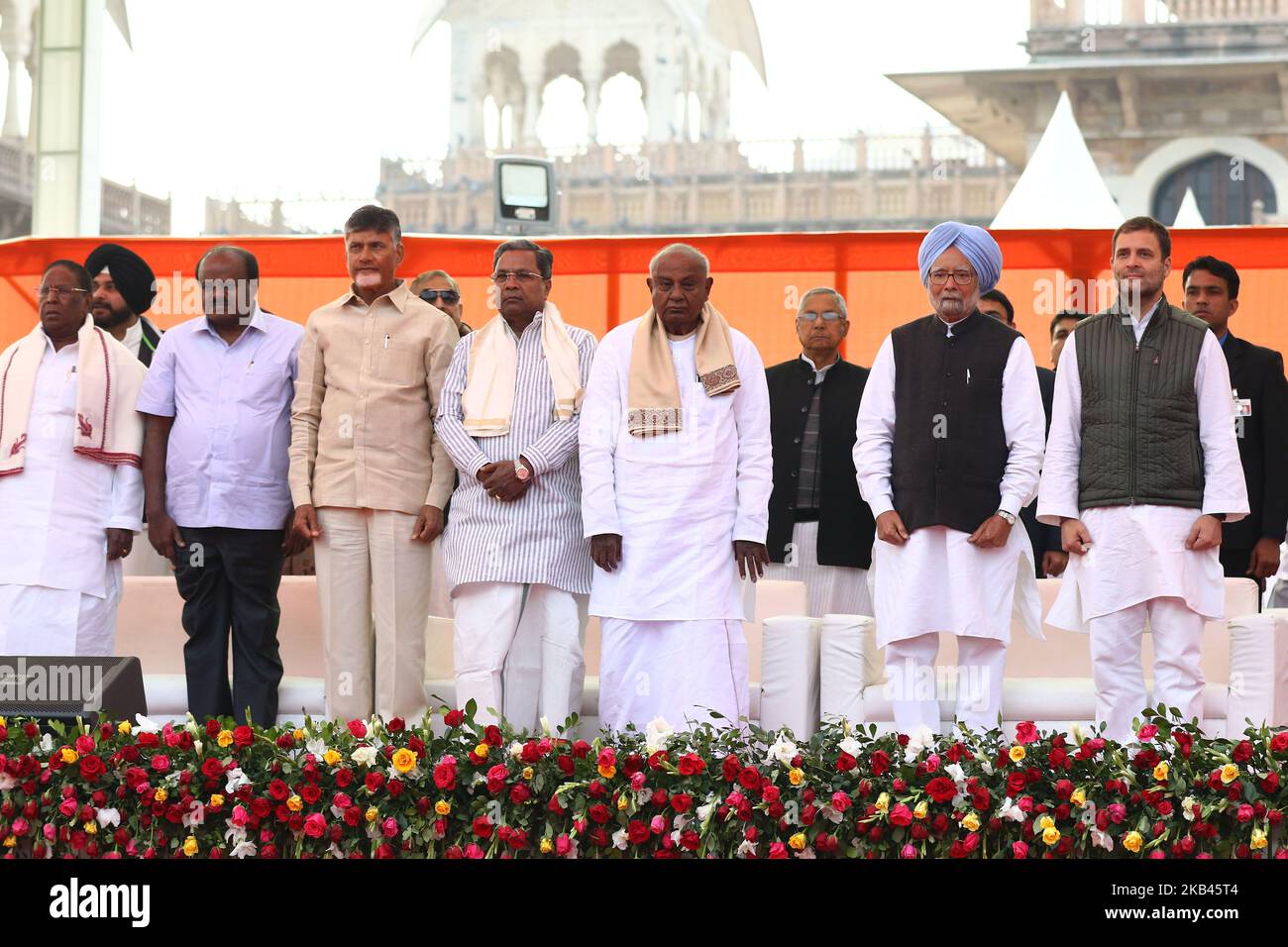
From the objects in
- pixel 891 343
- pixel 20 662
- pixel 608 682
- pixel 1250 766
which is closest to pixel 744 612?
pixel 608 682

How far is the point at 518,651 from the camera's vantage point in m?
5.03

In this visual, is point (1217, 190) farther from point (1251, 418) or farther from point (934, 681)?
point (934, 681)

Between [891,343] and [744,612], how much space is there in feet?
3.01

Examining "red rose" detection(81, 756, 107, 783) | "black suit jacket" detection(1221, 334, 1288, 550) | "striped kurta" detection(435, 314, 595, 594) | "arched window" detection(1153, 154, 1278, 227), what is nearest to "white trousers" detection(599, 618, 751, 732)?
"striped kurta" detection(435, 314, 595, 594)

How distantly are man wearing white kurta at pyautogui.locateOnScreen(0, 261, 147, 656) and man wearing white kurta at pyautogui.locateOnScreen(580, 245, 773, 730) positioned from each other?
157 centimetres

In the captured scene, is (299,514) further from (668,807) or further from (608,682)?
(668,807)

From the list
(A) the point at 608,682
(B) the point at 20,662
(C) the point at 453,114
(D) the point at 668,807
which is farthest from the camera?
(C) the point at 453,114

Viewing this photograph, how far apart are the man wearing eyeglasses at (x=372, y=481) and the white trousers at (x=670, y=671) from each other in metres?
0.63

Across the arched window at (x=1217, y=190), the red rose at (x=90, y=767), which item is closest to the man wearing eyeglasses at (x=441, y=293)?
the red rose at (x=90, y=767)

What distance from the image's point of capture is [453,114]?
4056cm

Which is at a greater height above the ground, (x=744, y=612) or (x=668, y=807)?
(x=744, y=612)

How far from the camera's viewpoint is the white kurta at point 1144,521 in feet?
15.6

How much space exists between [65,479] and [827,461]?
8.39 feet
